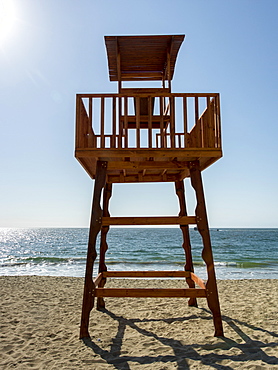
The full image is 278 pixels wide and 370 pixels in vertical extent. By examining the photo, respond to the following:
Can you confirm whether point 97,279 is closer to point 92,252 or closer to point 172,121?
point 92,252

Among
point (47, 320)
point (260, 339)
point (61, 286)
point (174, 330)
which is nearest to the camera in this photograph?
point (260, 339)

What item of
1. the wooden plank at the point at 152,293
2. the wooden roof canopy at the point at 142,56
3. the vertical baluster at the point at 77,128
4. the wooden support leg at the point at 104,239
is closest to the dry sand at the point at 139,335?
the wooden support leg at the point at 104,239

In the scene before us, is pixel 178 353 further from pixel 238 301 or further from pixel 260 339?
pixel 238 301

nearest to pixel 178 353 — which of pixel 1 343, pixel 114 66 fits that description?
pixel 1 343

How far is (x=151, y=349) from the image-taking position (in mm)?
4914

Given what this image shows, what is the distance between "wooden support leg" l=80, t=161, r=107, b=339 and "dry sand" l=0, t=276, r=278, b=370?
1.22 feet

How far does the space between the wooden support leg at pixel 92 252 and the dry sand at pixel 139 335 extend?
37cm

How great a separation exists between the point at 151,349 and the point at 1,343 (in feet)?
8.26

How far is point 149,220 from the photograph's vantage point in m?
6.13

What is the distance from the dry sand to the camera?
444 centimetres

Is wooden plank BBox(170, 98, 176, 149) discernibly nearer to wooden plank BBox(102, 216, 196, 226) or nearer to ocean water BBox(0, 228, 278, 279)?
wooden plank BBox(102, 216, 196, 226)

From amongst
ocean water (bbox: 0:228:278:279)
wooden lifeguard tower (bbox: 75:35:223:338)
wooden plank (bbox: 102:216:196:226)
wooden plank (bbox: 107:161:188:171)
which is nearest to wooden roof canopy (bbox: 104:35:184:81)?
wooden lifeguard tower (bbox: 75:35:223:338)

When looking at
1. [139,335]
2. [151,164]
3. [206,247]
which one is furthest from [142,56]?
[139,335]

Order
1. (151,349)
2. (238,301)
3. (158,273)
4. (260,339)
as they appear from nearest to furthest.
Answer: (151,349)
(260,339)
(158,273)
(238,301)
